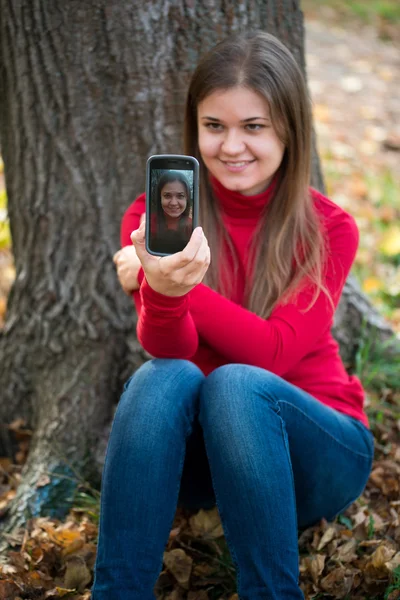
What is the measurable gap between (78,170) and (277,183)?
73cm

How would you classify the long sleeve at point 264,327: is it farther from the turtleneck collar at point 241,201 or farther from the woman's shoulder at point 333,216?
the turtleneck collar at point 241,201

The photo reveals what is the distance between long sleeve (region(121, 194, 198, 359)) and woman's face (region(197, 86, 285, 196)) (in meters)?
0.39

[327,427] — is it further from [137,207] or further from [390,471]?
[137,207]

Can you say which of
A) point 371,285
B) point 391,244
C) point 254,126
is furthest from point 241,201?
point 391,244

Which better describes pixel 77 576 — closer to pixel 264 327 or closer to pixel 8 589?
pixel 8 589

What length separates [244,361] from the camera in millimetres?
1862

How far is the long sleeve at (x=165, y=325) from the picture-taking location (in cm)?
163

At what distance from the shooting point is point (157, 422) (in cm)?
167

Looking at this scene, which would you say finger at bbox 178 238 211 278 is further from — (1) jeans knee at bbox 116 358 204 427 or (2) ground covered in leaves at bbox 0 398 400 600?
(2) ground covered in leaves at bbox 0 398 400 600

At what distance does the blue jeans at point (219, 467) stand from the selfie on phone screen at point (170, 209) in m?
0.39

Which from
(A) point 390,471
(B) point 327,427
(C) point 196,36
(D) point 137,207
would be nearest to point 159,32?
(C) point 196,36

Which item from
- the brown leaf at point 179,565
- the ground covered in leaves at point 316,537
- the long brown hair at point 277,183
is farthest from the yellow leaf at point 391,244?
the brown leaf at point 179,565

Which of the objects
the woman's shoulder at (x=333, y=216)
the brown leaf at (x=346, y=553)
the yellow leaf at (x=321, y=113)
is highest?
the yellow leaf at (x=321, y=113)

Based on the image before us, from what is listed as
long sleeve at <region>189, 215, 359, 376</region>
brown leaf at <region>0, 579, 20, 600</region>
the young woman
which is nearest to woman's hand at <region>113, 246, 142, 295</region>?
the young woman
